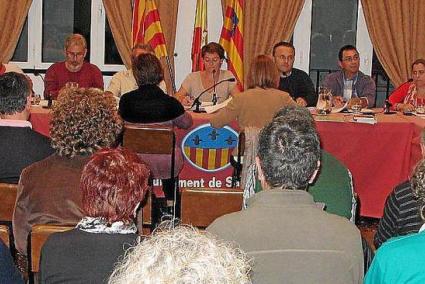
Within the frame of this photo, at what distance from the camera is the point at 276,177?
2.61 m

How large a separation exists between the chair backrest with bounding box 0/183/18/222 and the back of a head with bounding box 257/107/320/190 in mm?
1251

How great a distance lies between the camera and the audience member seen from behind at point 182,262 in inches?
55.1

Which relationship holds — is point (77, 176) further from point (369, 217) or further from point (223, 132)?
point (369, 217)

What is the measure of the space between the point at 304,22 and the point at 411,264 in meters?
7.04

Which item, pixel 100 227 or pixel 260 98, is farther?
pixel 260 98

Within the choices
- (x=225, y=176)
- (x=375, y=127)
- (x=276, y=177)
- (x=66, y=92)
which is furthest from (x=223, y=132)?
(x=276, y=177)

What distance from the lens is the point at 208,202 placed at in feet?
11.8

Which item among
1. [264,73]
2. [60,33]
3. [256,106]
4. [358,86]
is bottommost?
[256,106]

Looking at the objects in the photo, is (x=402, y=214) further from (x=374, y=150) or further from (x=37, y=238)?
(x=374, y=150)

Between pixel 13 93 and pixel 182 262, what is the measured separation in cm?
297

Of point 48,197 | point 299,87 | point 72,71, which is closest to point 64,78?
point 72,71

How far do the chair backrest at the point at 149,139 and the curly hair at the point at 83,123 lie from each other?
58.3 inches

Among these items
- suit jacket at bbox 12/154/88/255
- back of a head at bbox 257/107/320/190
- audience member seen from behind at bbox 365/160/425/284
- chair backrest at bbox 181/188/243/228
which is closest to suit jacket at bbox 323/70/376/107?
chair backrest at bbox 181/188/243/228

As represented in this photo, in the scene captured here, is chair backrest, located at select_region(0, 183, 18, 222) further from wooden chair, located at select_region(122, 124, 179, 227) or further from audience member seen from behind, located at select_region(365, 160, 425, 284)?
audience member seen from behind, located at select_region(365, 160, 425, 284)
